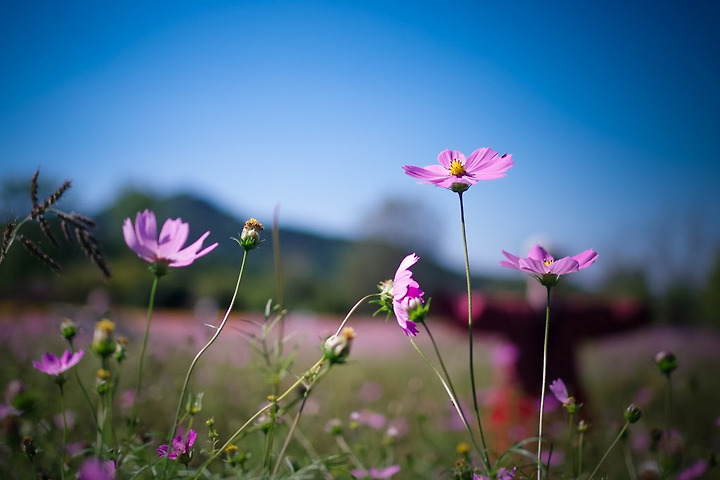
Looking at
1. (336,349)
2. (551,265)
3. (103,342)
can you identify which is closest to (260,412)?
(336,349)

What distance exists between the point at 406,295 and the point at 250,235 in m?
0.20

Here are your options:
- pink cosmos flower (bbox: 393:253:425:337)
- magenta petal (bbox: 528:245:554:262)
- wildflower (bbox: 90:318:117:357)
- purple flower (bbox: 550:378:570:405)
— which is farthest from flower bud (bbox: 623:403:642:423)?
wildflower (bbox: 90:318:117:357)

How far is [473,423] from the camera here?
2.10 m

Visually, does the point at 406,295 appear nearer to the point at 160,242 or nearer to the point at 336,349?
the point at 336,349

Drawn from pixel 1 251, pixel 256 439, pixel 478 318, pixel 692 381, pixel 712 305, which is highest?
pixel 1 251

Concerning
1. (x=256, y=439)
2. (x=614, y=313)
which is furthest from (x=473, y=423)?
(x=256, y=439)

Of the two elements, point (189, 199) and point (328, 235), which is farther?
point (328, 235)

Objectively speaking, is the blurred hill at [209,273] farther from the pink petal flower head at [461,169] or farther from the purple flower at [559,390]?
the purple flower at [559,390]

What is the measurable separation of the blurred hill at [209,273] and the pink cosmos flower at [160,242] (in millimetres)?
66

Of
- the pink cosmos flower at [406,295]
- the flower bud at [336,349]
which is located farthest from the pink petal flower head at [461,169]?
the flower bud at [336,349]

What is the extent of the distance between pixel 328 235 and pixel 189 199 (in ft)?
30.6

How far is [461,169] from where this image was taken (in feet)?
1.92

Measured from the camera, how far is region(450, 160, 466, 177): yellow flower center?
581mm

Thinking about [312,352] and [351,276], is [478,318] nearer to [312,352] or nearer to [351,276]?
[312,352]
